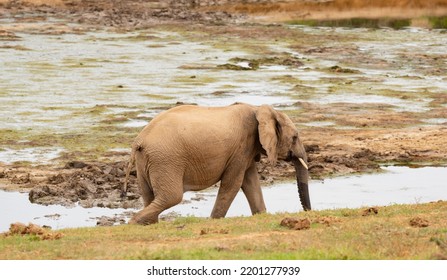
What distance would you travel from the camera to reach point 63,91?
32.0 m

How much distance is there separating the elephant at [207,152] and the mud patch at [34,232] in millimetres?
2219

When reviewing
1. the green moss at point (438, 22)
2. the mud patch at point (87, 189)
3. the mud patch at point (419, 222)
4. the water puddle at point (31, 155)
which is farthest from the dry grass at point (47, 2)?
the mud patch at point (419, 222)

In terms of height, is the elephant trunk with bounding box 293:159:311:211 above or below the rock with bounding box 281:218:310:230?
below

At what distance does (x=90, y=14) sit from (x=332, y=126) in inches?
1524

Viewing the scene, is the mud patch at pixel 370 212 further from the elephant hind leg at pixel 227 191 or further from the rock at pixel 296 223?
the elephant hind leg at pixel 227 191

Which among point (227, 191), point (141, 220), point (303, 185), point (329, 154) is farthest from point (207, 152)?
point (329, 154)

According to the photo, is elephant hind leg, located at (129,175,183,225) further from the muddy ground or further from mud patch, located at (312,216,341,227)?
the muddy ground

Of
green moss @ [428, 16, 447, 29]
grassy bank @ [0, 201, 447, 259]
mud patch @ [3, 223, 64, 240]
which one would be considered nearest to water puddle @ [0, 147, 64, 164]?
grassy bank @ [0, 201, 447, 259]

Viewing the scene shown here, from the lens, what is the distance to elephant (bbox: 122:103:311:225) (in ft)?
49.8

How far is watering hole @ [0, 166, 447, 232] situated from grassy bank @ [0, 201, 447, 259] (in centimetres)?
321

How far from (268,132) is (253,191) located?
3.23 feet

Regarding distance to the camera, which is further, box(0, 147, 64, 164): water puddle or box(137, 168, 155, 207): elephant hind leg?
box(0, 147, 64, 164): water puddle
